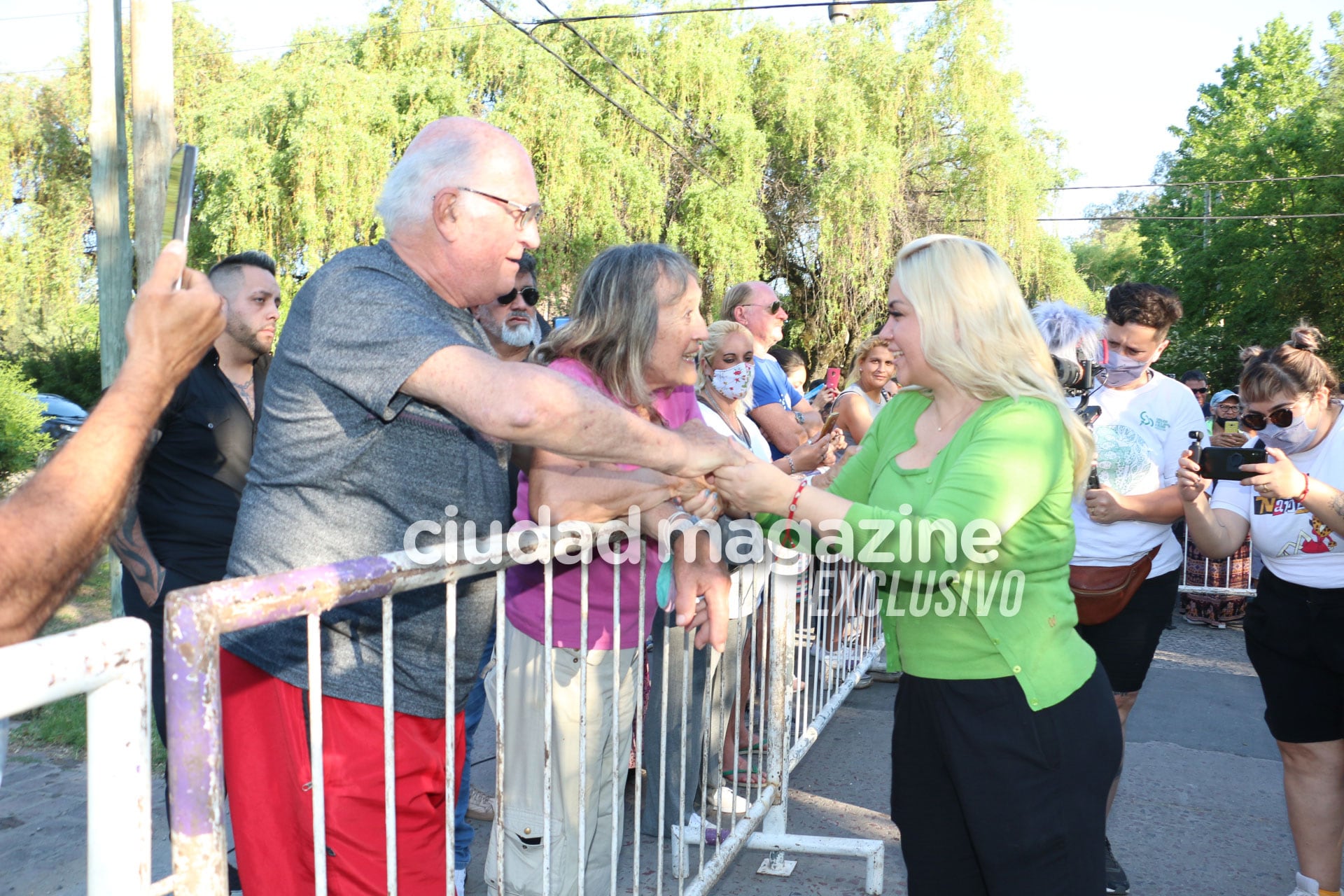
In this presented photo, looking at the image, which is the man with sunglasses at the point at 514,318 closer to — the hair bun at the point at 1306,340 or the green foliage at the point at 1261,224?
the hair bun at the point at 1306,340

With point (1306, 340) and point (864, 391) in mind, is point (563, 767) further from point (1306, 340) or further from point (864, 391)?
point (864, 391)

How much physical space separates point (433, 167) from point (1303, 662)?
3.19m

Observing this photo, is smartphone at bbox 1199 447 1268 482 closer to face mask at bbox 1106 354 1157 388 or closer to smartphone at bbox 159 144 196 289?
face mask at bbox 1106 354 1157 388

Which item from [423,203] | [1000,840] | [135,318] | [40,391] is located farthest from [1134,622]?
[40,391]

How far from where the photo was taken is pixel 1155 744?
5191 mm

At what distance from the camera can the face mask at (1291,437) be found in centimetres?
344

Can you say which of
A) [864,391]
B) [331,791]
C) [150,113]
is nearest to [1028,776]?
[331,791]

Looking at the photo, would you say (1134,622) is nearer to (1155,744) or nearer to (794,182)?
(1155,744)

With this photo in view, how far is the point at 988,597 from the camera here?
2.22m

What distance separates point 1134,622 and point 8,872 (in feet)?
13.4

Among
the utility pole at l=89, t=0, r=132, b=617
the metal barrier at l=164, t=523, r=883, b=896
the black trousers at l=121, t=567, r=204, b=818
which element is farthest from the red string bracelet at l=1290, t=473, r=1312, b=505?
the utility pole at l=89, t=0, r=132, b=617

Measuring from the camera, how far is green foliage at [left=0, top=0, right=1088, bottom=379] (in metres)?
17.2

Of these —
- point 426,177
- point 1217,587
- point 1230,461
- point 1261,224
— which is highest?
point 1261,224

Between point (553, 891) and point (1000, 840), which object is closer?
point (1000, 840)
